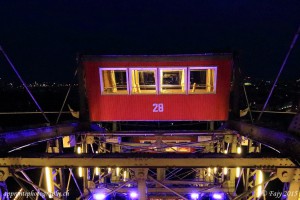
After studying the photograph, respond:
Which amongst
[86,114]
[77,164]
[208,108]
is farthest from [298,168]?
[86,114]

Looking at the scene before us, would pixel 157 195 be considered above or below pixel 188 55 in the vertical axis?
below

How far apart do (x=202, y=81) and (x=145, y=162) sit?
8.59 meters

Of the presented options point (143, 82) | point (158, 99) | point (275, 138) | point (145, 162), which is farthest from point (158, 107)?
point (145, 162)

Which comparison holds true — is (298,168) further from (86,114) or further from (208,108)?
(86,114)

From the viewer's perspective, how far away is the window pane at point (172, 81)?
500 inches

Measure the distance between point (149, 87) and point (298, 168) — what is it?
28.8ft

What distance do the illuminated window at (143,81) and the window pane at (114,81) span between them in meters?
0.43

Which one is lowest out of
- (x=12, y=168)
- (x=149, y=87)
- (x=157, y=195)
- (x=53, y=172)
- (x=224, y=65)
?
(x=157, y=195)

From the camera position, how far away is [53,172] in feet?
28.0

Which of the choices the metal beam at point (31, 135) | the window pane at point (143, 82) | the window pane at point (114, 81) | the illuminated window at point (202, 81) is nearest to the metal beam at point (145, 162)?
the metal beam at point (31, 135)

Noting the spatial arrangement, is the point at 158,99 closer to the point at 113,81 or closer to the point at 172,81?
the point at 172,81

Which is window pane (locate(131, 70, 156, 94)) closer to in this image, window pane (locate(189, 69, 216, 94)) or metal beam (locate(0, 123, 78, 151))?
window pane (locate(189, 69, 216, 94))

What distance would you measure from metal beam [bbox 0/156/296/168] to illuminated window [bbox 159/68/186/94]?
7594 mm

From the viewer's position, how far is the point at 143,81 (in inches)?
513
